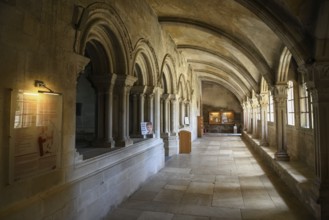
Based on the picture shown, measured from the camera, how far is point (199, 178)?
5.57 metres

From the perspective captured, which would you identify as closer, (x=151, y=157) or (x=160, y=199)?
(x=160, y=199)

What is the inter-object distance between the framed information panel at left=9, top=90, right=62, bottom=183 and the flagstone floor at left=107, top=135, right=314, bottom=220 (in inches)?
60.4

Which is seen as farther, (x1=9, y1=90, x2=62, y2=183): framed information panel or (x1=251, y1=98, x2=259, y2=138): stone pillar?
(x1=251, y1=98, x2=259, y2=138): stone pillar

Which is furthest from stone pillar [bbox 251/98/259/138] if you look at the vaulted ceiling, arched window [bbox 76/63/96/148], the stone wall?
the stone wall

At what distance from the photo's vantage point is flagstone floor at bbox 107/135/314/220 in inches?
139

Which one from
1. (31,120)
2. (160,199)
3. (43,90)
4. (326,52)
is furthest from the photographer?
(160,199)

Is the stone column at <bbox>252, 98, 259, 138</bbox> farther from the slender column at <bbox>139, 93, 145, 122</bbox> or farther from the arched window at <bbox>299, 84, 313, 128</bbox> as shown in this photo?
the slender column at <bbox>139, 93, 145, 122</bbox>

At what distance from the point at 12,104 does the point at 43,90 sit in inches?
15.9

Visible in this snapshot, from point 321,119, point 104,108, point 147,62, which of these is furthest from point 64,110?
point 147,62

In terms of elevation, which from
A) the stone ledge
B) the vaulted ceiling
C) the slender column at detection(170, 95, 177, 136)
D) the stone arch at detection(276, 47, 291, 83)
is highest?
the vaulted ceiling

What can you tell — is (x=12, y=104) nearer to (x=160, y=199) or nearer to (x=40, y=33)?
(x=40, y=33)

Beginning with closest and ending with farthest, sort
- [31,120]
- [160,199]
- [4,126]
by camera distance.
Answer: [4,126], [31,120], [160,199]

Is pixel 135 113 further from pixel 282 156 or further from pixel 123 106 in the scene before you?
pixel 282 156

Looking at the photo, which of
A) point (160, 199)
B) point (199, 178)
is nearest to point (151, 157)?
point (199, 178)
